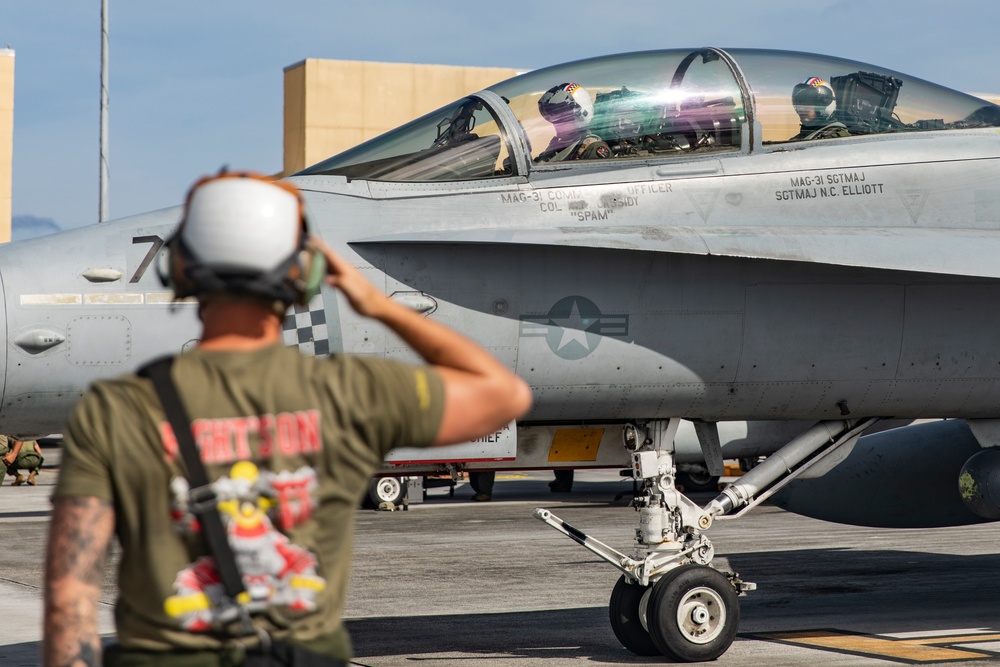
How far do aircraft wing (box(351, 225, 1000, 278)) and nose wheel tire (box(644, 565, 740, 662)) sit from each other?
2.14 m

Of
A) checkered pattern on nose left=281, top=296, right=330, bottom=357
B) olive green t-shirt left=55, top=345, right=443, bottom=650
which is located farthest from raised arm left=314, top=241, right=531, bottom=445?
checkered pattern on nose left=281, top=296, right=330, bottom=357

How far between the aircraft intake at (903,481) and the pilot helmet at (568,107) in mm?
4410

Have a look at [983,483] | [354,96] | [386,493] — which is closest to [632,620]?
[983,483]

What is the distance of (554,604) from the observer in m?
11.0

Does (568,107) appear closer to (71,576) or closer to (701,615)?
(701,615)

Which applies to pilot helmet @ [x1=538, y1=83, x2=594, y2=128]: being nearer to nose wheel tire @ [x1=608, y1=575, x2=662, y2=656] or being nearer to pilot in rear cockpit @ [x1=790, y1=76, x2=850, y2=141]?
pilot in rear cockpit @ [x1=790, y1=76, x2=850, y2=141]

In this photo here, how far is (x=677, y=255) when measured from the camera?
7.16m

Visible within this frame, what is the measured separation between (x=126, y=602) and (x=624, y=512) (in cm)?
1843

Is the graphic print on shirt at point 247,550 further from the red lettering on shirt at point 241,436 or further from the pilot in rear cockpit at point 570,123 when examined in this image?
the pilot in rear cockpit at point 570,123

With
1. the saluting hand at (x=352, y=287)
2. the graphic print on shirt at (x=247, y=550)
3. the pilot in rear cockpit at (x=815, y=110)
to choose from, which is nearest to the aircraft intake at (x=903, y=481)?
the pilot in rear cockpit at (x=815, y=110)

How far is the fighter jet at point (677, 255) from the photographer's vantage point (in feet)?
22.4

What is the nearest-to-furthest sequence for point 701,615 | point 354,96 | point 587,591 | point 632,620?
point 701,615 < point 632,620 < point 587,591 < point 354,96

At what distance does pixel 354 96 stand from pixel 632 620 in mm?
31123

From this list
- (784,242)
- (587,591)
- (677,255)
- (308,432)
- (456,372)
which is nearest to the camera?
(308,432)
